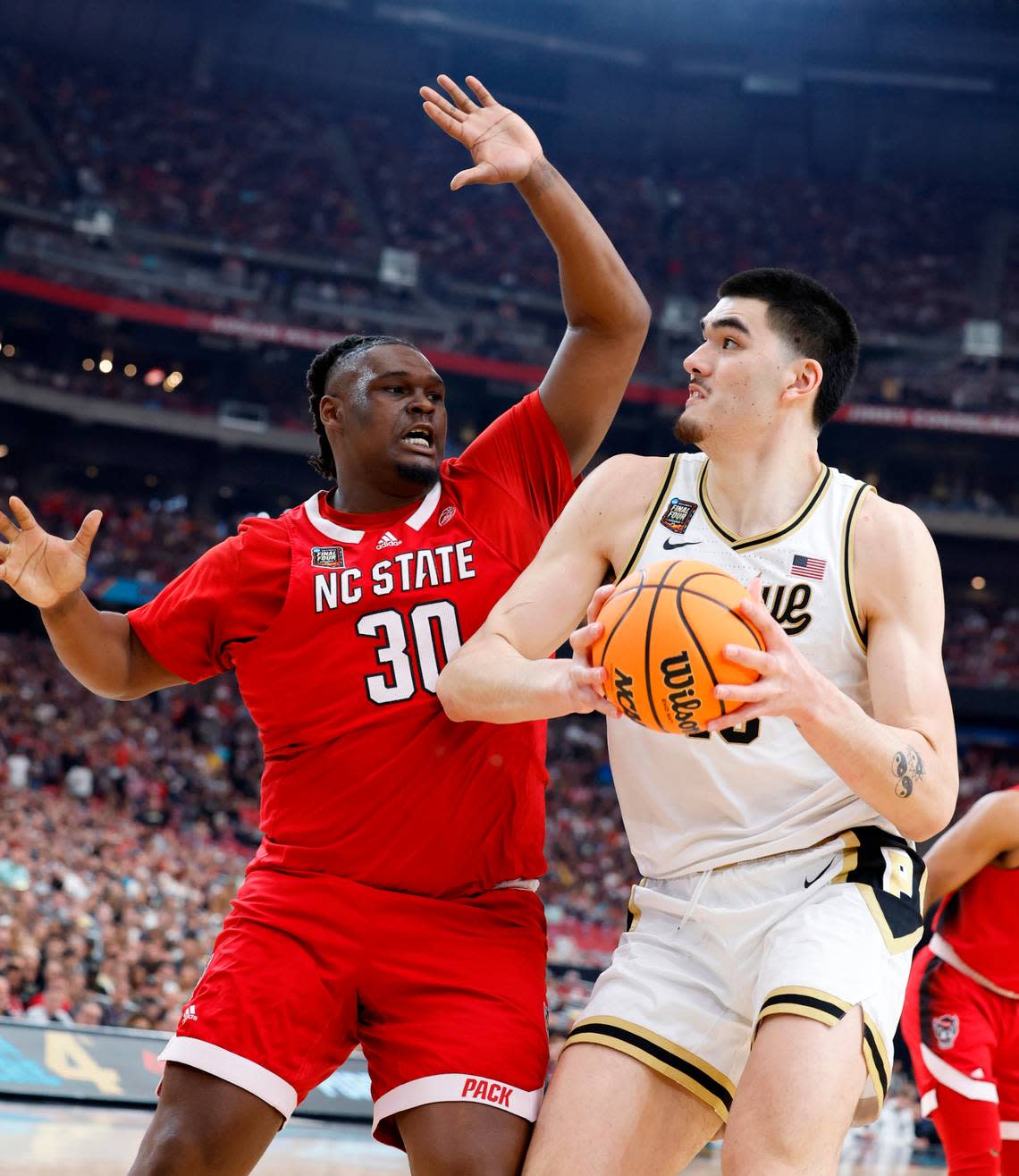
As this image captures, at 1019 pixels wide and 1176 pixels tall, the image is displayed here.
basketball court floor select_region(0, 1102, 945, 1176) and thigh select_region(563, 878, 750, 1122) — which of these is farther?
basketball court floor select_region(0, 1102, 945, 1176)

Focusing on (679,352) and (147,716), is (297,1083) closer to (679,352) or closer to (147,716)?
(147,716)

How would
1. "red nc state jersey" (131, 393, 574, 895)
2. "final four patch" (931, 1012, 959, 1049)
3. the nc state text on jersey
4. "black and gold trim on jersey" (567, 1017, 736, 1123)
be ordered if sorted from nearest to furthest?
"black and gold trim on jersey" (567, 1017, 736, 1123) < "red nc state jersey" (131, 393, 574, 895) < the nc state text on jersey < "final four patch" (931, 1012, 959, 1049)

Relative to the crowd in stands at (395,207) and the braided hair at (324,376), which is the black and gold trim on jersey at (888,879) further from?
the crowd in stands at (395,207)

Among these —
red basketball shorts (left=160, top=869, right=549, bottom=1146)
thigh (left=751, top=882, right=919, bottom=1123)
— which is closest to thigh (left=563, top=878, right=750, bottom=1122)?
thigh (left=751, top=882, right=919, bottom=1123)

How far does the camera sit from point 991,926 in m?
5.24

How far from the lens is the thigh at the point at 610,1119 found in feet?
9.86

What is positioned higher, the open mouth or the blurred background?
the blurred background

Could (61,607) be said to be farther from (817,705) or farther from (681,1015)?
(817,705)

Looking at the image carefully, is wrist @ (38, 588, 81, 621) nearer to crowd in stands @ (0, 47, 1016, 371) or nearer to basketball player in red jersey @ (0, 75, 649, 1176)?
basketball player in red jersey @ (0, 75, 649, 1176)

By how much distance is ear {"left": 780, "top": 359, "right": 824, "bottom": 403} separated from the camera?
3520 millimetres

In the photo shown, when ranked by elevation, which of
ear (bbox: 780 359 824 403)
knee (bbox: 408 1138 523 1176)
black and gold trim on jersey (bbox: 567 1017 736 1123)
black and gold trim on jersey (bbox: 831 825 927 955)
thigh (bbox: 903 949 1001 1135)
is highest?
ear (bbox: 780 359 824 403)

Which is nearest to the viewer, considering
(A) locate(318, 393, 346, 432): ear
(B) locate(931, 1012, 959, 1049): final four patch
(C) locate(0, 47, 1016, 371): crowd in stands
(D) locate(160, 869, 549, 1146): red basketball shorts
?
(D) locate(160, 869, 549, 1146): red basketball shorts

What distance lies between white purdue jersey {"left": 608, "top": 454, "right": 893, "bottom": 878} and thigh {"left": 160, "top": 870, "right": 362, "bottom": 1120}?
2.75 ft

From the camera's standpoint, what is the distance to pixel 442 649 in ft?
12.4
